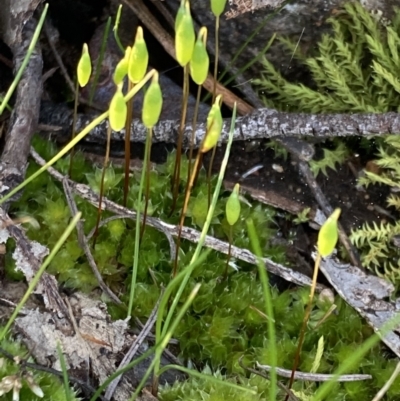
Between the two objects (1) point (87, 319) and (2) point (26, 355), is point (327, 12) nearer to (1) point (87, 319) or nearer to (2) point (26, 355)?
(1) point (87, 319)

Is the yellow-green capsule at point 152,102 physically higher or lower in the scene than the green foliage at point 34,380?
higher

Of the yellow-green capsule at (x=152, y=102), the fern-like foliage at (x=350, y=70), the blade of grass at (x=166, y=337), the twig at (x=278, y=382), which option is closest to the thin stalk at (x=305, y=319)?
the twig at (x=278, y=382)

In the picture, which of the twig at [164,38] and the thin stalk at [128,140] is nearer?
the thin stalk at [128,140]

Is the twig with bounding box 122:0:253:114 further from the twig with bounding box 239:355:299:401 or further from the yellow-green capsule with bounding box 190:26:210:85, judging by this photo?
the twig with bounding box 239:355:299:401

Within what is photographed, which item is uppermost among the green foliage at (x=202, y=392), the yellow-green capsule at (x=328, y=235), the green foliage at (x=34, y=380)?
the yellow-green capsule at (x=328, y=235)

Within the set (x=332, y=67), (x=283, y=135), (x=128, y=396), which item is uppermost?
(x=332, y=67)

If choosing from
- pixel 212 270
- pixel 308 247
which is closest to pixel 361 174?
pixel 308 247

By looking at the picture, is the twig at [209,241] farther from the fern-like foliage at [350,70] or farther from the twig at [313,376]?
the fern-like foliage at [350,70]
